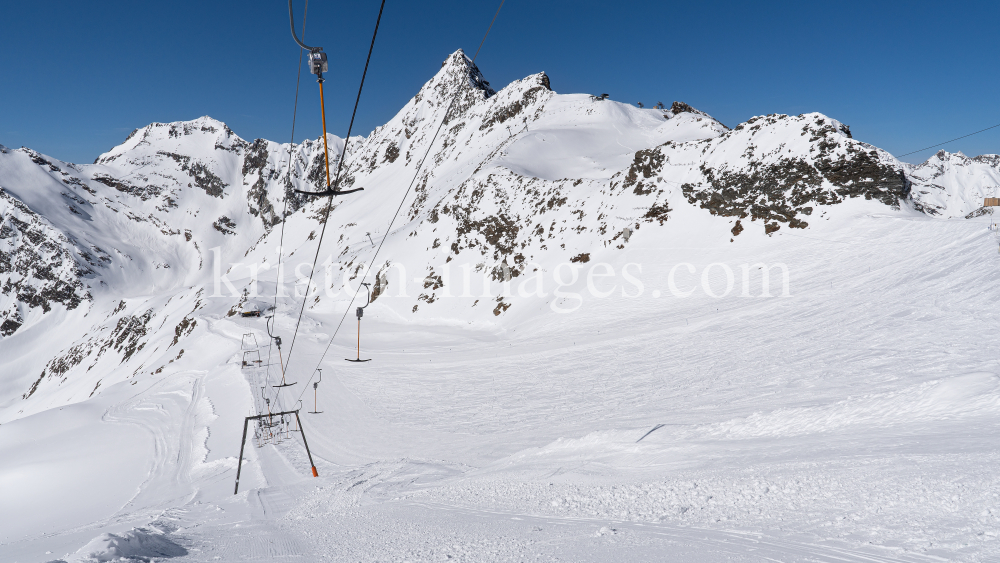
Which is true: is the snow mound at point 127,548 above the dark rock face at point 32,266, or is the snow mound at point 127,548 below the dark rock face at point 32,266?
below

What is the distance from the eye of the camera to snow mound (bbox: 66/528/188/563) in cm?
516

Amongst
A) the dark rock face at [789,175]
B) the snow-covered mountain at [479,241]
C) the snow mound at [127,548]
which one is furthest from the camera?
the dark rock face at [789,175]

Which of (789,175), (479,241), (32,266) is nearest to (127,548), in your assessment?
(789,175)

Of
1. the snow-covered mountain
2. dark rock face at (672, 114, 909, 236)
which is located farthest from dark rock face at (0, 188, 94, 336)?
dark rock face at (672, 114, 909, 236)

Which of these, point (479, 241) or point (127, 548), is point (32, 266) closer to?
point (479, 241)

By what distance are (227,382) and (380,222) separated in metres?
60.8

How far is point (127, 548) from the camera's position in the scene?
5.69 meters

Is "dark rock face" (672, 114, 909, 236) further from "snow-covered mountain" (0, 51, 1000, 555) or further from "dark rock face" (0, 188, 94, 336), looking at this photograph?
"dark rock face" (0, 188, 94, 336)

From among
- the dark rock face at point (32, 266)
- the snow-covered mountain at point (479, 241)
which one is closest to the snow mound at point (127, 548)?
the snow-covered mountain at point (479, 241)

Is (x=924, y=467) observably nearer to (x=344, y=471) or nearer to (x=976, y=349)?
(x=976, y=349)

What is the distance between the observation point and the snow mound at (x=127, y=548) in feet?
16.9

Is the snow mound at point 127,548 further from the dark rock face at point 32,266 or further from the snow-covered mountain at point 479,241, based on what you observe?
the dark rock face at point 32,266

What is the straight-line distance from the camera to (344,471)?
13156 millimetres

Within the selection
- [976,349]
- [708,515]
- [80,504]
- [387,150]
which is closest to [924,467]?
[708,515]
